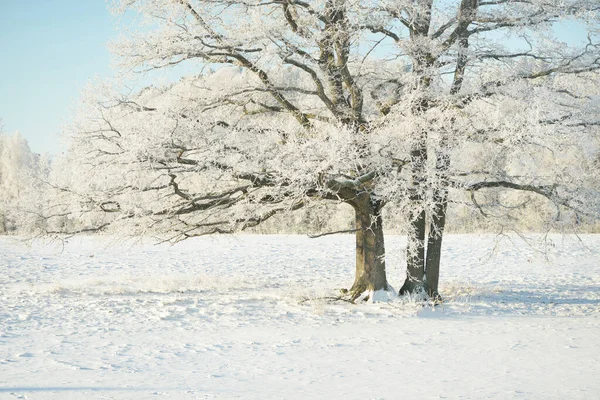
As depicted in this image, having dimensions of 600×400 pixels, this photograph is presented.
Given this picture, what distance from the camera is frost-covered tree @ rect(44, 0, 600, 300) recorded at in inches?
417

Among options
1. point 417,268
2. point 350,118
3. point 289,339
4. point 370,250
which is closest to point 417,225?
point 417,268

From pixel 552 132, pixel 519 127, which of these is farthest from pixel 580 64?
pixel 519 127

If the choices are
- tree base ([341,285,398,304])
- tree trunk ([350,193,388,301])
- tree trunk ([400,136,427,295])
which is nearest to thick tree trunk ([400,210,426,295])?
tree trunk ([400,136,427,295])

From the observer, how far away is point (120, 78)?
12133 millimetres

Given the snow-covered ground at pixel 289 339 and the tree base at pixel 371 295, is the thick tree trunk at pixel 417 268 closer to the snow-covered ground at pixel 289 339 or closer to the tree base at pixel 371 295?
the tree base at pixel 371 295

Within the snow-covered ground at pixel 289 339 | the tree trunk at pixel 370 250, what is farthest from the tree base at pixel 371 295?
the snow-covered ground at pixel 289 339

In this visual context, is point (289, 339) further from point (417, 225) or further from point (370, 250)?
point (417, 225)

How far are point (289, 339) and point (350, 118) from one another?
5.00 m

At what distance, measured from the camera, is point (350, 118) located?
12148 mm

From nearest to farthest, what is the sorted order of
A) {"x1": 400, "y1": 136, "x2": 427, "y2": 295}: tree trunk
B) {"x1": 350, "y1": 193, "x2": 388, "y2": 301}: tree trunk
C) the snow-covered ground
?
the snow-covered ground < {"x1": 400, "y1": 136, "x2": 427, "y2": 295}: tree trunk < {"x1": 350, "y1": 193, "x2": 388, "y2": 301}: tree trunk

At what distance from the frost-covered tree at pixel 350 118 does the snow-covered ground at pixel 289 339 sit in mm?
1243

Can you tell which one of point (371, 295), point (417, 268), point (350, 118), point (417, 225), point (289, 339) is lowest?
point (289, 339)

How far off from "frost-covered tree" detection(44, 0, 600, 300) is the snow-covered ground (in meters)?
1.24

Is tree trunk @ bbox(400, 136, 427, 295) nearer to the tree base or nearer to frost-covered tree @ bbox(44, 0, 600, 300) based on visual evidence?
frost-covered tree @ bbox(44, 0, 600, 300)
